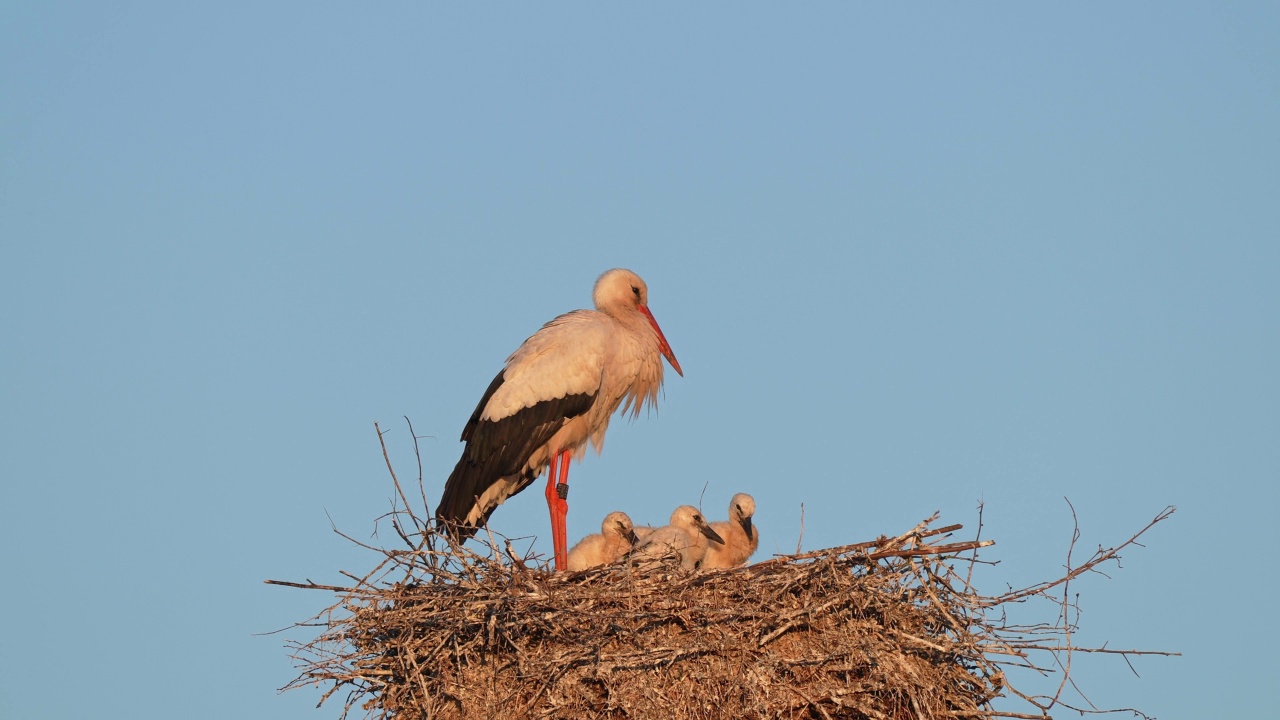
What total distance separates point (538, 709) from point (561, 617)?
363 mm

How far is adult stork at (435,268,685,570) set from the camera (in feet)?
28.5

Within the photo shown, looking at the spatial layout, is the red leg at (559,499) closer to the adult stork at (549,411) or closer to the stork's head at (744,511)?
the adult stork at (549,411)

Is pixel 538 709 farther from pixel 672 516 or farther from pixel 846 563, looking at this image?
pixel 672 516

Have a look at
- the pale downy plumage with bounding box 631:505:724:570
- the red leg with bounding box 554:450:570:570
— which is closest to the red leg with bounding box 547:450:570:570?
the red leg with bounding box 554:450:570:570

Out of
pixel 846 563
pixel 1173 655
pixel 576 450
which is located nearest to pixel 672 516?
pixel 576 450

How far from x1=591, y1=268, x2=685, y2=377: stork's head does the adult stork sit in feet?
0.86

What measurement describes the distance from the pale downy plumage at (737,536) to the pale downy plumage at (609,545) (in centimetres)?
45

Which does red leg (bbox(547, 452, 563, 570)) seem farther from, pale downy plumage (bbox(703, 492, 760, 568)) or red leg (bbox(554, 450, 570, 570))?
pale downy plumage (bbox(703, 492, 760, 568))

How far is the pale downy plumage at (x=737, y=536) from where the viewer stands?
28.1 ft

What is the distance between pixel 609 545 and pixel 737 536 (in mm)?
724

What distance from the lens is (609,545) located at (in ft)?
27.7

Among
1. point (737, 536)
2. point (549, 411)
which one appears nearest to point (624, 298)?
point (549, 411)

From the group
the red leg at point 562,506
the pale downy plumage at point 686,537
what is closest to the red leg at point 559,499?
the red leg at point 562,506

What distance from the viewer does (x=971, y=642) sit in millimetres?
6301
